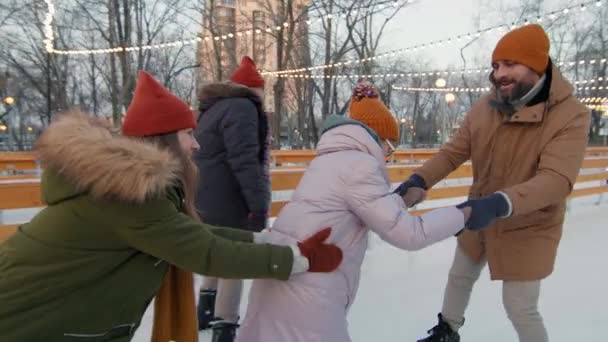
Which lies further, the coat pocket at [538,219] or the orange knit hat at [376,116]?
the coat pocket at [538,219]

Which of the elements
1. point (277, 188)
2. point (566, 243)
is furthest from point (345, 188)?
point (566, 243)

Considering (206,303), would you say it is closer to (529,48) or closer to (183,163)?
(183,163)

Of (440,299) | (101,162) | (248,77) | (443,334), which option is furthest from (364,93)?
(440,299)

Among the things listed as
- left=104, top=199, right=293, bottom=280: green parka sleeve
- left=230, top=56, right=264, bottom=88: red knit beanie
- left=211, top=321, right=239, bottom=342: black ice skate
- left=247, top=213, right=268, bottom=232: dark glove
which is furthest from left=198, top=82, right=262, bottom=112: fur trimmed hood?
left=104, top=199, right=293, bottom=280: green parka sleeve

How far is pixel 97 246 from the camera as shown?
135 cm

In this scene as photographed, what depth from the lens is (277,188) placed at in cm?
457

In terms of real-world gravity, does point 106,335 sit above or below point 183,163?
below

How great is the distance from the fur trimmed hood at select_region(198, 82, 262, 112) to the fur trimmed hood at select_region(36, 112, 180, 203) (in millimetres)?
1387

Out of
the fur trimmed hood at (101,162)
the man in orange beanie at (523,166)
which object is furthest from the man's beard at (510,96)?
the fur trimmed hood at (101,162)

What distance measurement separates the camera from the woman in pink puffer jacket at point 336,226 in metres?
1.65

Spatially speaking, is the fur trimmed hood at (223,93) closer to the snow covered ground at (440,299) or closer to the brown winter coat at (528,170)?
the brown winter coat at (528,170)

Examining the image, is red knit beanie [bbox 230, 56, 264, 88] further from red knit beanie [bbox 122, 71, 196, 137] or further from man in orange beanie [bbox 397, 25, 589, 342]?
red knit beanie [bbox 122, 71, 196, 137]

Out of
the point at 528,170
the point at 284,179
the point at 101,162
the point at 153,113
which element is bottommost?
the point at 284,179

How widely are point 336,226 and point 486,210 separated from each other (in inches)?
23.4
